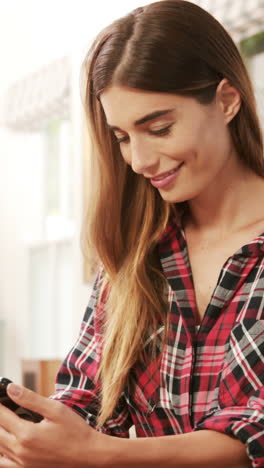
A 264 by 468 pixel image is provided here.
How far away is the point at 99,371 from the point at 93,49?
0.58 metres

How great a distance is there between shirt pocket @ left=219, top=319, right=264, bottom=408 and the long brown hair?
197 mm

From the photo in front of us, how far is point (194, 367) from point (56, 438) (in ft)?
0.97

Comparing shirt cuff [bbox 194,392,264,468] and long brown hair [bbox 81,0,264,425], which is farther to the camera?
long brown hair [bbox 81,0,264,425]

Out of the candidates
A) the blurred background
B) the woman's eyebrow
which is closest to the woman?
the woman's eyebrow

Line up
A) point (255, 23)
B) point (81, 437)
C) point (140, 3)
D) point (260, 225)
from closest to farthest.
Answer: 1. point (81, 437)
2. point (260, 225)
3. point (255, 23)
4. point (140, 3)

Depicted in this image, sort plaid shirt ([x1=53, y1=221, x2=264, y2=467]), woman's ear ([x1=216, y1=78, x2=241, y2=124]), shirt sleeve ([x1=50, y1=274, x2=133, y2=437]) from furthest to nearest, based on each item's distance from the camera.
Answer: shirt sleeve ([x1=50, y1=274, x2=133, y2=437]) → woman's ear ([x1=216, y1=78, x2=241, y2=124]) → plaid shirt ([x1=53, y1=221, x2=264, y2=467])

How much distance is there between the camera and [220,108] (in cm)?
125

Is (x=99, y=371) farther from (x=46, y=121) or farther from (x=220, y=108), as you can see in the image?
(x=46, y=121)

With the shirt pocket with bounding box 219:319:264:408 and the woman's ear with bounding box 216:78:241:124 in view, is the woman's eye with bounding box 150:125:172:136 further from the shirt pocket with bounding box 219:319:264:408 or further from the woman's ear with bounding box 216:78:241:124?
the shirt pocket with bounding box 219:319:264:408

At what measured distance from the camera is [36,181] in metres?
4.53

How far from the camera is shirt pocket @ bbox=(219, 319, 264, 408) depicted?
113 centimetres

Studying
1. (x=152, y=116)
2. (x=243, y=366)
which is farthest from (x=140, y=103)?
(x=243, y=366)

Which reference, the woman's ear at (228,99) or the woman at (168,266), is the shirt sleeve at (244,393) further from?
the woman's ear at (228,99)

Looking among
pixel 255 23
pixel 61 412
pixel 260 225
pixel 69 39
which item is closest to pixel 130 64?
pixel 260 225
